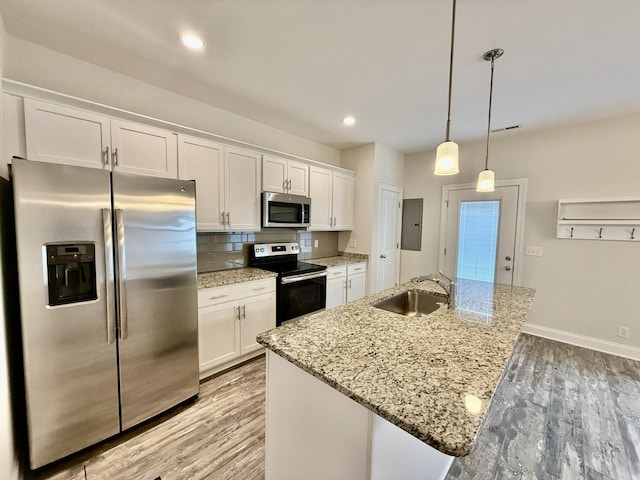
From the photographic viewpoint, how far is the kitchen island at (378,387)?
0.79 m

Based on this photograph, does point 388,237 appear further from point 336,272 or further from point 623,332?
point 623,332

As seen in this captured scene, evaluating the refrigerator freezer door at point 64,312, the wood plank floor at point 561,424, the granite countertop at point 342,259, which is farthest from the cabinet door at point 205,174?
the wood plank floor at point 561,424

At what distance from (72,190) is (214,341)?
5.08 ft

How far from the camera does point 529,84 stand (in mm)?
2238

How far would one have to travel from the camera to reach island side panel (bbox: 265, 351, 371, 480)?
0.95 m

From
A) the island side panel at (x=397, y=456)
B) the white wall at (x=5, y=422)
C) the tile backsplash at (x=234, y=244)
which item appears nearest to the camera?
the island side panel at (x=397, y=456)

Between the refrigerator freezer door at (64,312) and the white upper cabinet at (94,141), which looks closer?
the refrigerator freezer door at (64,312)

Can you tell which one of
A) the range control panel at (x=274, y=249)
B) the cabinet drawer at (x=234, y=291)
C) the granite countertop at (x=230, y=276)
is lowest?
the cabinet drawer at (x=234, y=291)

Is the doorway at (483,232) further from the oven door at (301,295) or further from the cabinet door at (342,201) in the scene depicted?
the oven door at (301,295)

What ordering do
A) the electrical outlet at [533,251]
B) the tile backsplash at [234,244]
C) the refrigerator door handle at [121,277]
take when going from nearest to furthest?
the refrigerator door handle at [121,277], the tile backsplash at [234,244], the electrical outlet at [533,251]

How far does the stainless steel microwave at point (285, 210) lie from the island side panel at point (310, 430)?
195 centimetres

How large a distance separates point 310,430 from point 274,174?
8.40ft

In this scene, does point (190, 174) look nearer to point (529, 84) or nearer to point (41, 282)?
point (41, 282)

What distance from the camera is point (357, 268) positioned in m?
3.84
